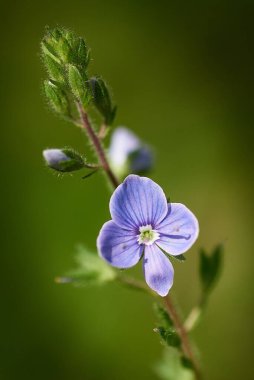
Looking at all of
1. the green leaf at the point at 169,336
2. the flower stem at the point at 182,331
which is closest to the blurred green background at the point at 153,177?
the flower stem at the point at 182,331

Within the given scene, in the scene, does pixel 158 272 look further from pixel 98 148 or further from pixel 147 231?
pixel 98 148

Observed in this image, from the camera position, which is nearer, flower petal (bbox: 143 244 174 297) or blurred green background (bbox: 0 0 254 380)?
flower petal (bbox: 143 244 174 297)

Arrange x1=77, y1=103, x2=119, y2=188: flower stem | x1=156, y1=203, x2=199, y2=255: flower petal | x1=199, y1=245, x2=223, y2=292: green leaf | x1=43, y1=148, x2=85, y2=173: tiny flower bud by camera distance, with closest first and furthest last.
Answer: x1=156, y1=203, x2=199, y2=255: flower petal → x1=43, y1=148, x2=85, y2=173: tiny flower bud → x1=77, y1=103, x2=119, y2=188: flower stem → x1=199, y1=245, x2=223, y2=292: green leaf

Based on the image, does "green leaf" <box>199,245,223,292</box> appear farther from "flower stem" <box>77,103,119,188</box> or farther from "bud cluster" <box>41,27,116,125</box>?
"bud cluster" <box>41,27,116,125</box>

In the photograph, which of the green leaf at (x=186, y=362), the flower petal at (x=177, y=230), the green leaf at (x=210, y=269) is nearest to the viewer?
the flower petal at (x=177, y=230)

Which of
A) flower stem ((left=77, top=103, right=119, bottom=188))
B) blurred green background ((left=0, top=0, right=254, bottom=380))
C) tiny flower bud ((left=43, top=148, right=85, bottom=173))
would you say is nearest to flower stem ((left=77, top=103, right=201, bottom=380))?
flower stem ((left=77, top=103, right=119, bottom=188))

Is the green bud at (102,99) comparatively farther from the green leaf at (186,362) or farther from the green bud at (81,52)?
the green leaf at (186,362)
